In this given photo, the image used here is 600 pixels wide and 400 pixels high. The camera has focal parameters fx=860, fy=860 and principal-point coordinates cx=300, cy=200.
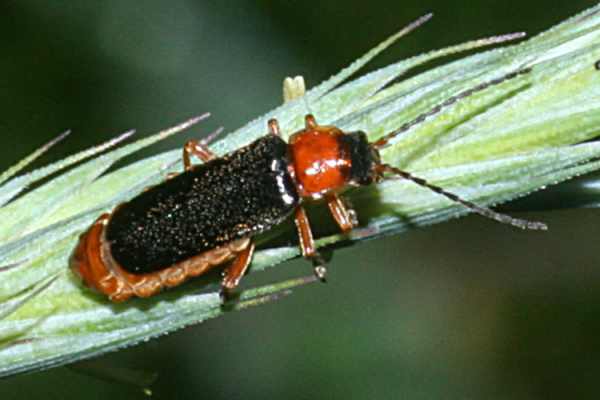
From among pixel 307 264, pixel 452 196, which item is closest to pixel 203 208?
pixel 452 196

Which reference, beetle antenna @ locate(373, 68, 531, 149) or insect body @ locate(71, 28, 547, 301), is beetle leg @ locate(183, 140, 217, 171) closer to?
insect body @ locate(71, 28, 547, 301)

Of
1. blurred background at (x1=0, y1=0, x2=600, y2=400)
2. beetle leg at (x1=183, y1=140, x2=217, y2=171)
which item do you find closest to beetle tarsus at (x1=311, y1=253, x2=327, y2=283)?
beetle leg at (x1=183, y1=140, x2=217, y2=171)

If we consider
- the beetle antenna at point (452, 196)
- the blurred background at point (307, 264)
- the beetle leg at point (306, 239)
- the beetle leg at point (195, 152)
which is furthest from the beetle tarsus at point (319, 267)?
the blurred background at point (307, 264)

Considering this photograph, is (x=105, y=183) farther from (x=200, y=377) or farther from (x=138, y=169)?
(x=200, y=377)

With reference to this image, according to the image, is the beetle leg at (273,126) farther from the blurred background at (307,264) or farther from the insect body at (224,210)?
the blurred background at (307,264)

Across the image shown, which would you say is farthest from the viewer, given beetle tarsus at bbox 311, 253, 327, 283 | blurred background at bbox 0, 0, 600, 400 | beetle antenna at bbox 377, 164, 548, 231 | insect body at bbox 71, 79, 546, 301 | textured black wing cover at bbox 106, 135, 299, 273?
blurred background at bbox 0, 0, 600, 400

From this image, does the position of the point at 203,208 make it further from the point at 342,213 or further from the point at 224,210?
the point at 342,213
